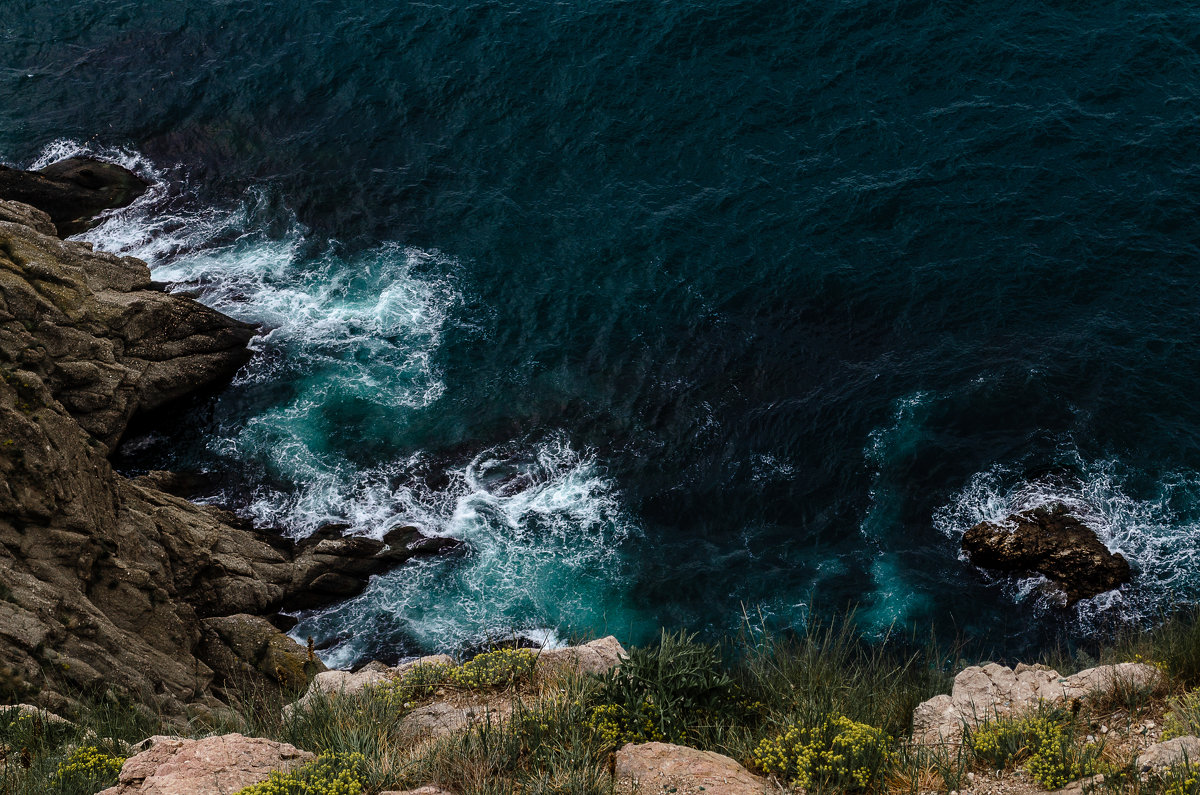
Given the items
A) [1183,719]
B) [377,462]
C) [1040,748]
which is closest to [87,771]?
[1040,748]

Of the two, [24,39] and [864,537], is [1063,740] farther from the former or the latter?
[24,39]

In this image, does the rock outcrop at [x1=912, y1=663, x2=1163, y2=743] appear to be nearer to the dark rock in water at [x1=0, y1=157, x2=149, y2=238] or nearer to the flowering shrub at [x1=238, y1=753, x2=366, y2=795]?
the flowering shrub at [x1=238, y1=753, x2=366, y2=795]

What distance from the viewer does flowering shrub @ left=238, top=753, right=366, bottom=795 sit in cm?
1449

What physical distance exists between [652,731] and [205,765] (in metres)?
7.30

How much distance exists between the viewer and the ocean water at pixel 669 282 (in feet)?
129

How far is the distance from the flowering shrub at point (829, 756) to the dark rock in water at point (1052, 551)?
24.4 metres

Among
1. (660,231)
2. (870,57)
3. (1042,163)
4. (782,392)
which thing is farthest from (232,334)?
(1042,163)

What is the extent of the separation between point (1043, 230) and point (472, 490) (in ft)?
98.6

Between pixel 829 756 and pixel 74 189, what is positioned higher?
pixel 74 189

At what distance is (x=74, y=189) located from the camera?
53.6 m

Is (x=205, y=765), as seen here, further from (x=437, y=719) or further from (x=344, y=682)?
(x=344, y=682)

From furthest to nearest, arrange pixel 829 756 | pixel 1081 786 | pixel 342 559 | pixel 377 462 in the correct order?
pixel 377 462, pixel 342 559, pixel 829 756, pixel 1081 786

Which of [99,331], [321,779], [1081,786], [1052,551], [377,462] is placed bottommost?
[1052,551]

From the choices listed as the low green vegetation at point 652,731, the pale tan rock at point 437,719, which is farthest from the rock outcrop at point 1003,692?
the pale tan rock at point 437,719
